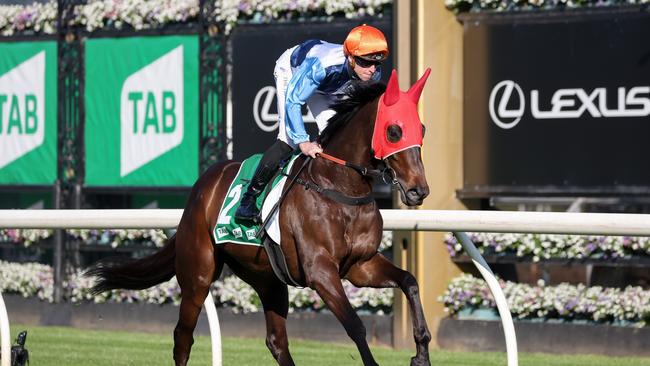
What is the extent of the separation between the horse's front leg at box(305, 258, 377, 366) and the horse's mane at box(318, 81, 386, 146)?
21.7 inches

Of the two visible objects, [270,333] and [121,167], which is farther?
[121,167]

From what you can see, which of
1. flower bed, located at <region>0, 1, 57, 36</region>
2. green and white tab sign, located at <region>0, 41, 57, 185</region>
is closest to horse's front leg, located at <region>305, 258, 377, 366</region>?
green and white tab sign, located at <region>0, 41, 57, 185</region>

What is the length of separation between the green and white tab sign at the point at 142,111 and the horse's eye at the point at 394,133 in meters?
5.11

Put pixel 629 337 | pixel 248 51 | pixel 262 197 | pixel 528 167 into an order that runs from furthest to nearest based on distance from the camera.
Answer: pixel 248 51 → pixel 528 167 → pixel 629 337 → pixel 262 197

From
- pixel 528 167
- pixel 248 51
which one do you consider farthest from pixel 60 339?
pixel 528 167

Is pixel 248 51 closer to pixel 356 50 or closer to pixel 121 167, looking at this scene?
pixel 121 167

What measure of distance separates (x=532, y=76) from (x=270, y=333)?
3383 mm

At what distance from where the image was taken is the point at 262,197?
616cm

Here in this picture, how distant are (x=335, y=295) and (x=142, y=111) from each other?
542cm

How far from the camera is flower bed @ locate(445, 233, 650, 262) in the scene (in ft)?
29.2

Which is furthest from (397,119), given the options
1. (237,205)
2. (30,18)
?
(30,18)

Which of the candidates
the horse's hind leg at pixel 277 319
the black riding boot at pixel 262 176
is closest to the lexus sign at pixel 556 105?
the horse's hind leg at pixel 277 319

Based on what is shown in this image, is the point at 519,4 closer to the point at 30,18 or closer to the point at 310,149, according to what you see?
the point at 310,149

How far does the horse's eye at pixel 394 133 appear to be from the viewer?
18.1 feet
